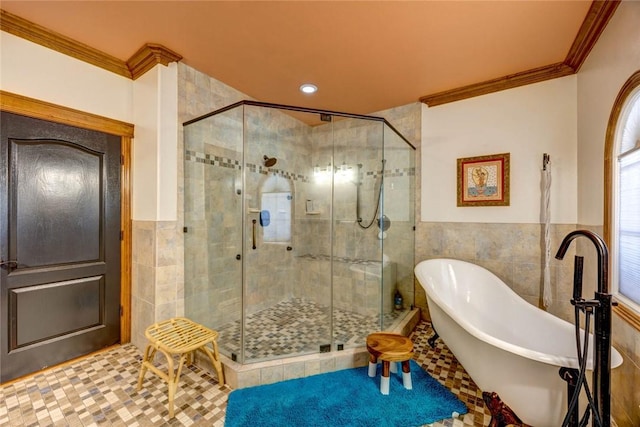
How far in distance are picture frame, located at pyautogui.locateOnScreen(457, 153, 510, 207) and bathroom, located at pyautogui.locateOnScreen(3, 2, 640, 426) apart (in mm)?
67

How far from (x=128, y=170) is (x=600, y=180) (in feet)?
12.1

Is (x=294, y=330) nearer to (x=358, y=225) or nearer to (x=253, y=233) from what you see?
(x=253, y=233)

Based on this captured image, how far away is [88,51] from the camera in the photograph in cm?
209

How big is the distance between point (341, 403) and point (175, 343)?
3.78 feet

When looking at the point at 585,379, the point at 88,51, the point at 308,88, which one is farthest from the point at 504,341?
the point at 88,51

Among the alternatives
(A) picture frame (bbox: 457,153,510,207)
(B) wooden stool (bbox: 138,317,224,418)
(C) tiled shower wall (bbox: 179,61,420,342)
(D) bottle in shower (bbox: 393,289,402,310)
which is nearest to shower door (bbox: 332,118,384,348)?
(C) tiled shower wall (bbox: 179,61,420,342)

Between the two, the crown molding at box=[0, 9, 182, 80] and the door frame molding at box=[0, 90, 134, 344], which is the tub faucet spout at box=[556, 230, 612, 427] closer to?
the crown molding at box=[0, 9, 182, 80]

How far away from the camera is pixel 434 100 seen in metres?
2.91

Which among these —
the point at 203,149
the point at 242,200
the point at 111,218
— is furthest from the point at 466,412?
the point at 111,218

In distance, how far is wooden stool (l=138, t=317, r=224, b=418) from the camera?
5.45 ft

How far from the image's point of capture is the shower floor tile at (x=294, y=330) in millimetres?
2152

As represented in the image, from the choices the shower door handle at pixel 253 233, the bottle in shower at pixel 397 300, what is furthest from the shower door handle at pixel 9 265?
the bottle in shower at pixel 397 300

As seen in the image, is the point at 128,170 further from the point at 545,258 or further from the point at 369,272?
the point at 545,258

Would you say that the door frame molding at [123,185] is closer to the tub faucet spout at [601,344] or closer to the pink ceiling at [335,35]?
the pink ceiling at [335,35]
